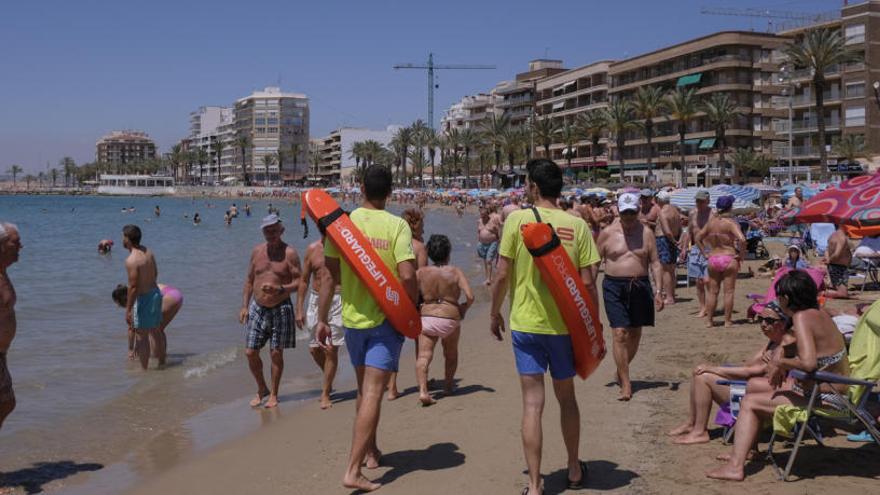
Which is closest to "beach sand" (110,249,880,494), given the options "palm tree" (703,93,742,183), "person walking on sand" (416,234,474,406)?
"person walking on sand" (416,234,474,406)

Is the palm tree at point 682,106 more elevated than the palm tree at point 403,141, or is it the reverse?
the palm tree at point 403,141

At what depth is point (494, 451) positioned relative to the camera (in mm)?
5121

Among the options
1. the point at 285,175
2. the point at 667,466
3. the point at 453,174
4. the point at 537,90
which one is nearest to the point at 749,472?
the point at 667,466

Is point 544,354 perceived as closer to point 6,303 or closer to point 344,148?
point 6,303

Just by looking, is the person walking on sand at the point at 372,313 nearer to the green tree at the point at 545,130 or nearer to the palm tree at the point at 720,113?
the palm tree at the point at 720,113

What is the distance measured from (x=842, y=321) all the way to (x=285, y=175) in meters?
163

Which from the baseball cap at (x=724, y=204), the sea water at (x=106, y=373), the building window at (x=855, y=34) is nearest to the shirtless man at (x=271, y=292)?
the sea water at (x=106, y=373)

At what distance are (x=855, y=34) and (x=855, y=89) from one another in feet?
13.4

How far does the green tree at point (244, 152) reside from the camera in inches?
6004

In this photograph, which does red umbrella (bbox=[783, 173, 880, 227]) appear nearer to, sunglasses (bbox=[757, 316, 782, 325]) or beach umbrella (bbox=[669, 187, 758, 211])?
sunglasses (bbox=[757, 316, 782, 325])

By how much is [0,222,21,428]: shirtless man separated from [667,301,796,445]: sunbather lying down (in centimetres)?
439

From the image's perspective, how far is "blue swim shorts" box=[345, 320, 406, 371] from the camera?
433 centimetres

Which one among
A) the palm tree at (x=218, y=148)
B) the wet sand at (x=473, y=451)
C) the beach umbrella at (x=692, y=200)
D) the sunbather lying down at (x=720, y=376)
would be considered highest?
the palm tree at (x=218, y=148)

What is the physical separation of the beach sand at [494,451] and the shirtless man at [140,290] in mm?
2504
